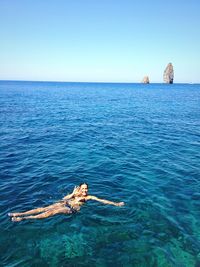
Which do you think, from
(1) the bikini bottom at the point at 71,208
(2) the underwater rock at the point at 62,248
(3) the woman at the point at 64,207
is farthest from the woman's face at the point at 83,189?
(2) the underwater rock at the point at 62,248

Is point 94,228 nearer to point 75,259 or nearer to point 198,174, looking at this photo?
point 75,259

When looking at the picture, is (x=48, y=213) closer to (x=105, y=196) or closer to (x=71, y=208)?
(x=71, y=208)

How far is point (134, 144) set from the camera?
26359 millimetres

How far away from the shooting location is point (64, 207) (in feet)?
41.4

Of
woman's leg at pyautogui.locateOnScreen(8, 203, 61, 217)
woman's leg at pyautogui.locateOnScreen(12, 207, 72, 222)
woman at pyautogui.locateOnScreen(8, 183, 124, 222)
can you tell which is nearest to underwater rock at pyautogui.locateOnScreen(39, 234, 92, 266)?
woman's leg at pyautogui.locateOnScreen(12, 207, 72, 222)

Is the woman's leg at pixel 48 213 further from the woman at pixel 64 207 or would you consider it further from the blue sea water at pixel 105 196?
the blue sea water at pixel 105 196

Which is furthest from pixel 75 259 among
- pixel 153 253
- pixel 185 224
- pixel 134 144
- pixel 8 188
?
pixel 134 144

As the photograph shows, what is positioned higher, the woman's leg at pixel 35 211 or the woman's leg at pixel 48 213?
the woman's leg at pixel 35 211

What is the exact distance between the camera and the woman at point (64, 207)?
38.6 ft

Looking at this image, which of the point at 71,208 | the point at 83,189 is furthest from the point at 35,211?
the point at 83,189

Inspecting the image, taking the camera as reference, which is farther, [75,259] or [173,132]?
[173,132]

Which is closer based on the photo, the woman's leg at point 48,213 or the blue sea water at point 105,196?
the blue sea water at point 105,196

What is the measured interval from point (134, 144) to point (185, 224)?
48.4 ft

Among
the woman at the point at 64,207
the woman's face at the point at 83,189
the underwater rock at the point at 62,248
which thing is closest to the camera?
the underwater rock at the point at 62,248
